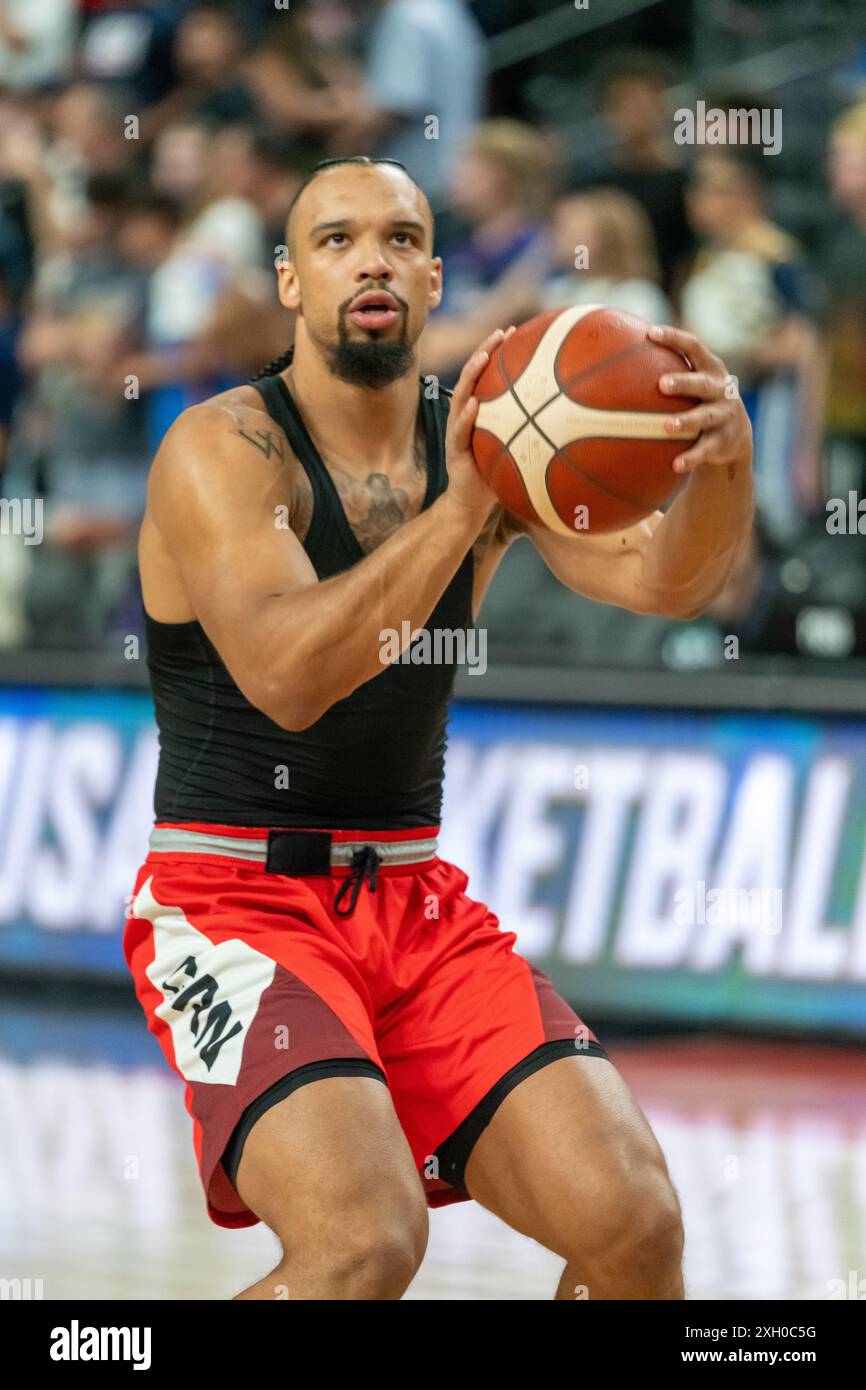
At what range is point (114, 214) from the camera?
945 centimetres

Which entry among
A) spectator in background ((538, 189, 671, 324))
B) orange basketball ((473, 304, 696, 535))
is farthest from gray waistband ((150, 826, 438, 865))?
spectator in background ((538, 189, 671, 324))

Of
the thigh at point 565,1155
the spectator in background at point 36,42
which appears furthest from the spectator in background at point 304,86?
the thigh at point 565,1155

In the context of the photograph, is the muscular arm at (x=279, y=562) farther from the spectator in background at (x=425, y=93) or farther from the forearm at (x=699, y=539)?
the spectator in background at (x=425, y=93)

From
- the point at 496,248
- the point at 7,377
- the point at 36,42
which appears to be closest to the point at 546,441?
the point at 496,248

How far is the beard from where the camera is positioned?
382 cm

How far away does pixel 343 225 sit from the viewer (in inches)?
151

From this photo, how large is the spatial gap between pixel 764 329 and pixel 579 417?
15.2 ft

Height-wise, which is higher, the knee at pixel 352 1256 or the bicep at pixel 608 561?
the bicep at pixel 608 561

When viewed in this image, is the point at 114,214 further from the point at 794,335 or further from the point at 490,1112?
the point at 490,1112

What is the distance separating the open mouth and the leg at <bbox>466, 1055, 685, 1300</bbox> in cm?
139

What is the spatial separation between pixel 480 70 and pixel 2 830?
14.2 ft

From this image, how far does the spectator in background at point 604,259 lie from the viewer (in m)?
7.60

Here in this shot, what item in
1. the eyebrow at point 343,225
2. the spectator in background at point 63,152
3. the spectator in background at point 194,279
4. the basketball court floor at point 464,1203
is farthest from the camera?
the spectator in background at point 63,152

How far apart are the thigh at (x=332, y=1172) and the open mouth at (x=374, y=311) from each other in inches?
54.7
